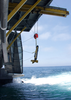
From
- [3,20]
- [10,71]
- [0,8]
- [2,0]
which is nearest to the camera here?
[2,0]

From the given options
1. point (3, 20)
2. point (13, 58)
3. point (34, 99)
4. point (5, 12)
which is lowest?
point (13, 58)

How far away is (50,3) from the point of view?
16.2 metres

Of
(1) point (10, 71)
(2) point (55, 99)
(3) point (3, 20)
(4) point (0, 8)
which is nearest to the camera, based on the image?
(4) point (0, 8)

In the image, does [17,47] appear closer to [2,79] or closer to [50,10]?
[2,79]

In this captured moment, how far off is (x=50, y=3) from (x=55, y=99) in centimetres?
1583

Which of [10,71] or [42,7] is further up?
[42,7]

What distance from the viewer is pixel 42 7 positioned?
1659 centimetres

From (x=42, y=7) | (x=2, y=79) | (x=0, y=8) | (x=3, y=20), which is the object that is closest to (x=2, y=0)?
(x=0, y=8)

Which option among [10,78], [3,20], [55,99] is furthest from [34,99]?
[10,78]

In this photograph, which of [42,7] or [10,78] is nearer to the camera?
[42,7]

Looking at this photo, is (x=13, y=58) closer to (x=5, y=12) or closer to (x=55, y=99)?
(x=55, y=99)

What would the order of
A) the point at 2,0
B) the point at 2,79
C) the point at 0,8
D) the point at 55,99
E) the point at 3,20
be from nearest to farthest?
1. the point at 2,0
2. the point at 0,8
3. the point at 3,20
4. the point at 55,99
5. the point at 2,79

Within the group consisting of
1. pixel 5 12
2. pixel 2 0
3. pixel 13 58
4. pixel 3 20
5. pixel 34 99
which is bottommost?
pixel 13 58

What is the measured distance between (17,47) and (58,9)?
18653 millimetres
